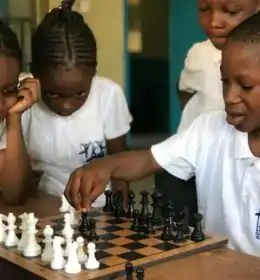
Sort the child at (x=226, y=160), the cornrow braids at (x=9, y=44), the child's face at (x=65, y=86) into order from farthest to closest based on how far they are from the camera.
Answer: the child's face at (x=65, y=86) < the cornrow braids at (x=9, y=44) < the child at (x=226, y=160)

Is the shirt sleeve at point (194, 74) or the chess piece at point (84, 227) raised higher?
the shirt sleeve at point (194, 74)

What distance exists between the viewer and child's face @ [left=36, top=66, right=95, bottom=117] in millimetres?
1667

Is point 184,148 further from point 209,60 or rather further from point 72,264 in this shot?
point 72,264

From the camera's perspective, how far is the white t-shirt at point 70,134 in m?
1.88

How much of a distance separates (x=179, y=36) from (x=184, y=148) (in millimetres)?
3222

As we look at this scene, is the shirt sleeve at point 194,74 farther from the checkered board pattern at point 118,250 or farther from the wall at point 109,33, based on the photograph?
the wall at point 109,33

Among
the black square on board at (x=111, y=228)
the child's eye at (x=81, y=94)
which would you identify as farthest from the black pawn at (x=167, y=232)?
the child's eye at (x=81, y=94)

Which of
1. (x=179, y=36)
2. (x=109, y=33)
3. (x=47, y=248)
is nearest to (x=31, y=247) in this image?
(x=47, y=248)

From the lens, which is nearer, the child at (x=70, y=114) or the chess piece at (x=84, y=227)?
the chess piece at (x=84, y=227)

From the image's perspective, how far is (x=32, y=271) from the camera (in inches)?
40.6

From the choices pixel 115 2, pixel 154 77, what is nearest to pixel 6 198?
pixel 115 2

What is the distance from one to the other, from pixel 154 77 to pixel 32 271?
4.46 meters

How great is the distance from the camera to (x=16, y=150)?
66.9 inches

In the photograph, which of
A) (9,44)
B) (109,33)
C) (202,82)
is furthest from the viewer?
(109,33)
